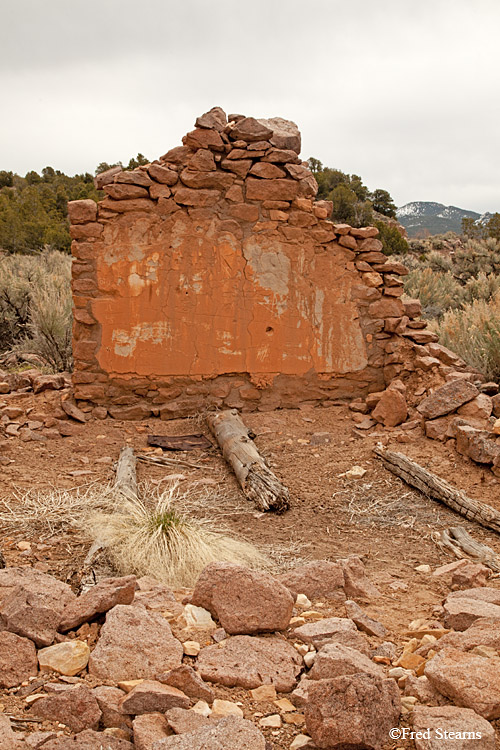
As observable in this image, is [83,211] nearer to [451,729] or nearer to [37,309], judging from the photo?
[37,309]

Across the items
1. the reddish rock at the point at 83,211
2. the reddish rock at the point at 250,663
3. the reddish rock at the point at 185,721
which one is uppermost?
the reddish rock at the point at 83,211

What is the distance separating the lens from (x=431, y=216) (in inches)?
1679

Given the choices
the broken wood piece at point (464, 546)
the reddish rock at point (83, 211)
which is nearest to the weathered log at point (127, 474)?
the broken wood piece at point (464, 546)

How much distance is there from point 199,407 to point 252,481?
7.18ft

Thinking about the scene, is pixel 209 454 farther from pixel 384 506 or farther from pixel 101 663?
pixel 101 663

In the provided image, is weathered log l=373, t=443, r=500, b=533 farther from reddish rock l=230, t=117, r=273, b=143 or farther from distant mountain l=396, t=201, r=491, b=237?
distant mountain l=396, t=201, r=491, b=237

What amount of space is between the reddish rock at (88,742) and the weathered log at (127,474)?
2.72 meters

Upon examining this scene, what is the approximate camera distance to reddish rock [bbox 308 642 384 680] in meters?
2.00

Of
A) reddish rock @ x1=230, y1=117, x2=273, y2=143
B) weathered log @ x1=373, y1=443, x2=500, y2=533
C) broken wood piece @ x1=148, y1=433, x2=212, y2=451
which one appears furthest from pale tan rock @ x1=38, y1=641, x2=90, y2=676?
reddish rock @ x1=230, y1=117, x2=273, y2=143

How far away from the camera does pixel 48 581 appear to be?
8.77 feet

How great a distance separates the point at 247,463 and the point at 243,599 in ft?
9.33

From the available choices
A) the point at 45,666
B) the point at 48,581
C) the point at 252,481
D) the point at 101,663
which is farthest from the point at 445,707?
the point at 252,481

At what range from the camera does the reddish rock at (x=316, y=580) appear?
291 cm

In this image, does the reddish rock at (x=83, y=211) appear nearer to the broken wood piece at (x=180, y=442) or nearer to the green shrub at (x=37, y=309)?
the broken wood piece at (x=180, y=442)
